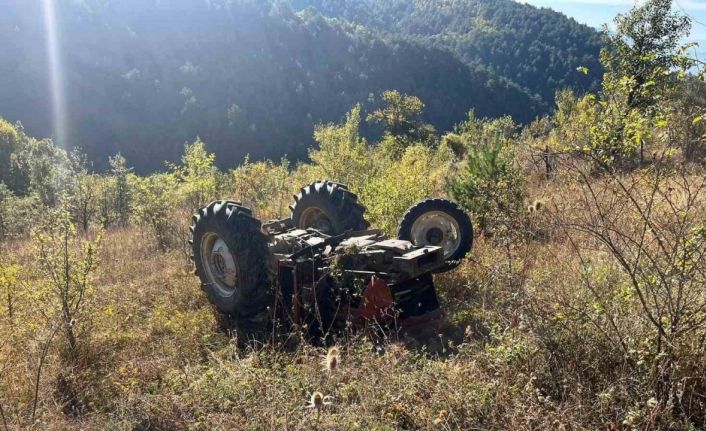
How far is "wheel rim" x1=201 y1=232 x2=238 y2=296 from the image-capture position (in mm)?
5184

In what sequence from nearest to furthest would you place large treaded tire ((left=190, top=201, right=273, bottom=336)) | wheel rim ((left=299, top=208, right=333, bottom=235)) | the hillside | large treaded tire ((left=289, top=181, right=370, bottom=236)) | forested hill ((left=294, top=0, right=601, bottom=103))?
the hillside
large treaded tire ((left=190, top=201, right=273, bottom=336))
large treaded tire ((left=289, top=181, right=370, bottom=236))
wheel rim ((left=299, top=208, right=333, bottom=235))
forested hill ((left=294, top=0, right=601, bottom=103))

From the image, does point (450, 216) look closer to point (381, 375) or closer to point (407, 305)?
point (407, 305)

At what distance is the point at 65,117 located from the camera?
7175 centimetres

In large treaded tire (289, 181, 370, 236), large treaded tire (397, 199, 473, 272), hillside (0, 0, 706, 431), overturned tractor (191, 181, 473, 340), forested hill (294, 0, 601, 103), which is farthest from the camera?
forested hill (294, 0, 601, 103)

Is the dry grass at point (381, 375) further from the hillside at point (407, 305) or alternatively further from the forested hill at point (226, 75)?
the forested hill at point (226, 75)

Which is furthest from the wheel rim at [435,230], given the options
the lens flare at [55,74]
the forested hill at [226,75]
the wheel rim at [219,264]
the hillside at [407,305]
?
the lens flare at [55,74]

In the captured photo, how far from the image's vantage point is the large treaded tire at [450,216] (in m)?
5.71

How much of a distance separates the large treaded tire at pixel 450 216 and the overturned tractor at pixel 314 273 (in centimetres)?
1

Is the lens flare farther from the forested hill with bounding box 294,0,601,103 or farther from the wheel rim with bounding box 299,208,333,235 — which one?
the forested hill with bounding box 294,0,601,103

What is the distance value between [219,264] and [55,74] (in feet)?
281

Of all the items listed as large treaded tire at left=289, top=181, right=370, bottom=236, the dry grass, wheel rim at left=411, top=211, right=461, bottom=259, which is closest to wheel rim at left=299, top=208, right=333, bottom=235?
large treaded tire at left=289, top=181, right=370, bottom=236

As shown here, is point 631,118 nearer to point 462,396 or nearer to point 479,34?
point 462,396

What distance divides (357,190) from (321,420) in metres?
6.59

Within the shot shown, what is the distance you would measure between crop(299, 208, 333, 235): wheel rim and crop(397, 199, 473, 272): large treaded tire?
3.01ft
